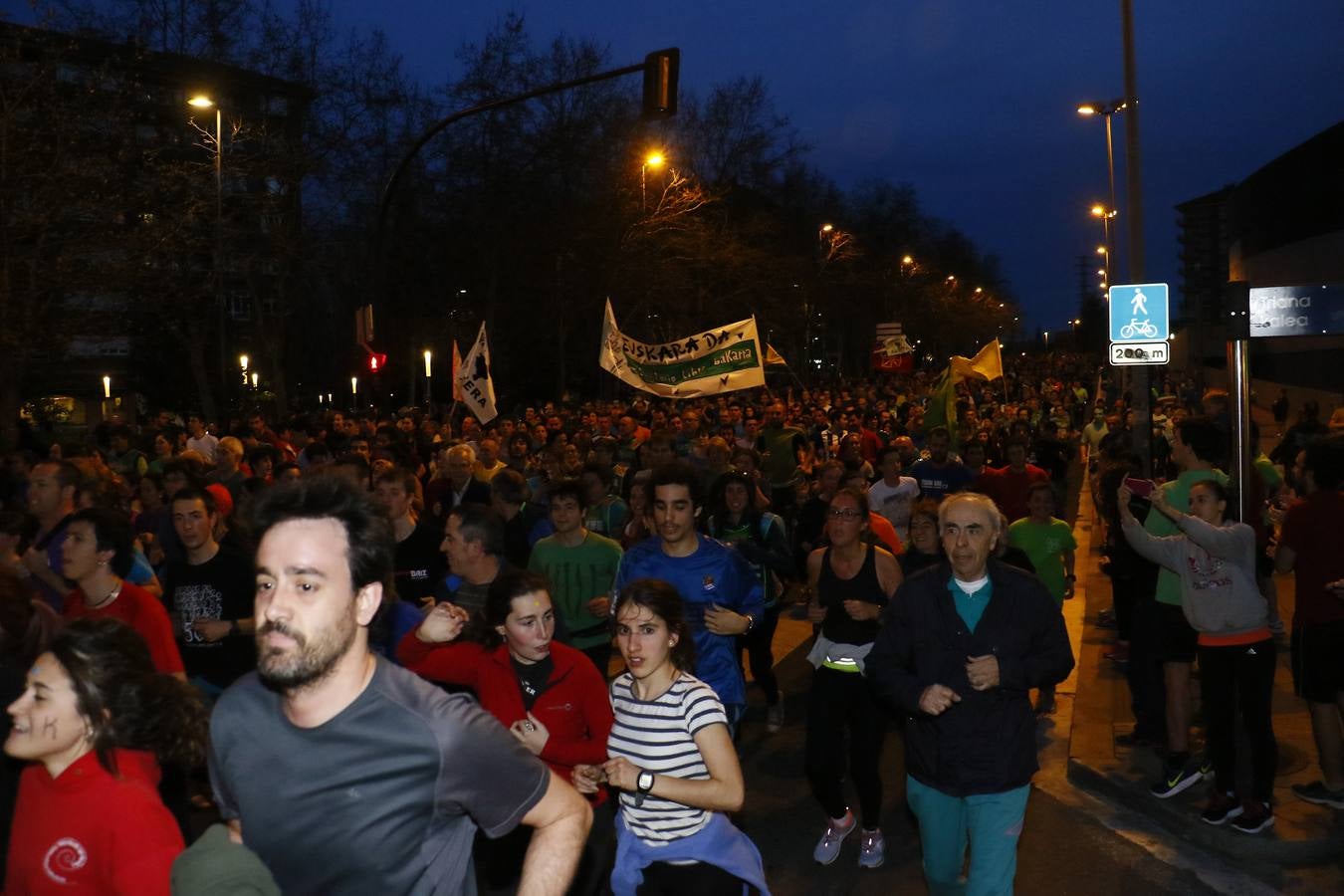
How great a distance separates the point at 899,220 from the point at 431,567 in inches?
3254

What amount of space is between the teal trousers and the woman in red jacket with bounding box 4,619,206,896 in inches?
104

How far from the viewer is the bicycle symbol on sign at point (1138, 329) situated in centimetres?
1177

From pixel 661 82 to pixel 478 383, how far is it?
5.94m

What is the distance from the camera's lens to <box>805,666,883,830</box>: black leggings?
626 cm

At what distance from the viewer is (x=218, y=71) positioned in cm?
2923

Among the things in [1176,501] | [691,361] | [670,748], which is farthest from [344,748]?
[691,361]

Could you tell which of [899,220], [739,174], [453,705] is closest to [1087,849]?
[453,705]

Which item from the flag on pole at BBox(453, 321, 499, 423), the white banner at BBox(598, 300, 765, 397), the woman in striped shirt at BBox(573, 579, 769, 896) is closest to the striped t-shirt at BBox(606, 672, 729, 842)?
the woman in striped shirt at BBox(573, 579, 769, 896)

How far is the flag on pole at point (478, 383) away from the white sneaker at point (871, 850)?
1240 cm

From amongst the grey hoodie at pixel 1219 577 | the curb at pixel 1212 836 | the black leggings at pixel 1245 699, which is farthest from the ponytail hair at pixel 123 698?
the curb at pixel 1212 836

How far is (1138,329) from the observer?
466 inches

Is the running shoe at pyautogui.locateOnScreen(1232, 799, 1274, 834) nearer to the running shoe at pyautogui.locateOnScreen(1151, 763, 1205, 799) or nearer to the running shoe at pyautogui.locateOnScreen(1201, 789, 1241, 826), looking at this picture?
the running shoe at pyautogui.locateOnScreen(1201, 789, 1241, 826)

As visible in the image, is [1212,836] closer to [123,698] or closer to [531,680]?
[531,680]

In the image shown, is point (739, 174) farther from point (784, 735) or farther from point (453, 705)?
point (453, 705)
